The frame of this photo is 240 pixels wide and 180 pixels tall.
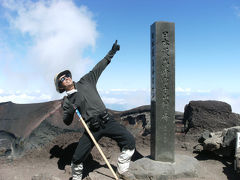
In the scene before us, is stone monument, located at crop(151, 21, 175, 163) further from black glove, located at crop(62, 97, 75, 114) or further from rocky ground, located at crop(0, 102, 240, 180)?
black glove, located at crop(62, 97, 75, 114)

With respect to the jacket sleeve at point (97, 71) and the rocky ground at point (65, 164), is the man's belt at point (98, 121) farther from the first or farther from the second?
the rocky ground at point (65, 164)

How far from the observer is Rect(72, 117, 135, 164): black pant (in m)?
4.87

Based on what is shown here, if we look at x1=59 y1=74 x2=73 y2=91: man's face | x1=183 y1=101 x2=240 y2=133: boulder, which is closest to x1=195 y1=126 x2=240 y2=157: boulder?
x1=183 y1=101 x2=240 y2=133: boulder

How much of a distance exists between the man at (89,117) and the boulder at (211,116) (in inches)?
184

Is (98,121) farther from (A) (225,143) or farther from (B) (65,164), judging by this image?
(A) (225,143)

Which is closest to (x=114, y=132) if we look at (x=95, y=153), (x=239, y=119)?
(x=95, y=153)

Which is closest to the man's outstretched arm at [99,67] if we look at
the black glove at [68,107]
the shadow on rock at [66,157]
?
the black glove at [68,107]

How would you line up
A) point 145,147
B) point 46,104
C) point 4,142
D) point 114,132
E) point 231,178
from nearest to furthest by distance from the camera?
1. point 114,132
2. point 231,178
3. point 4,142
4. point 46,104
5. point 145,147

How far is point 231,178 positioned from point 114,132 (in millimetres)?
3004

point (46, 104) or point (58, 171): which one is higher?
point (46, 104)

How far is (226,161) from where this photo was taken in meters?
6.55

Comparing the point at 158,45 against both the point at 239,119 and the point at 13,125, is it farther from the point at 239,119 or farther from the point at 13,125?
the point at 239,119

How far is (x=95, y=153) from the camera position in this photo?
661 centimetres

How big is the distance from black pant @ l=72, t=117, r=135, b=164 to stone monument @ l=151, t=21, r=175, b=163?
98 centimetres
